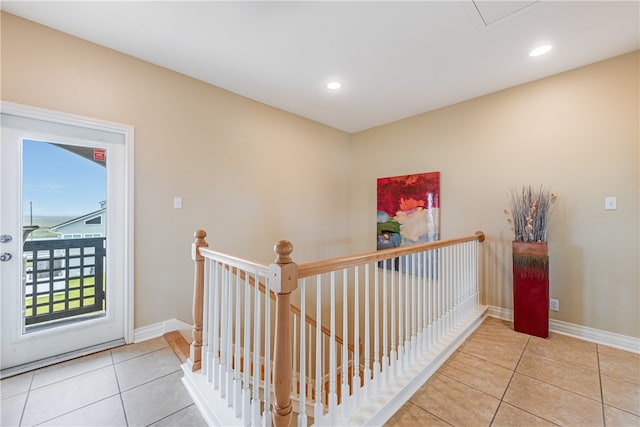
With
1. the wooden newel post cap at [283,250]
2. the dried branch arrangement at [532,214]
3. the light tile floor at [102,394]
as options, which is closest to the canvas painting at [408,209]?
the dried branch arrangement at [532,214]

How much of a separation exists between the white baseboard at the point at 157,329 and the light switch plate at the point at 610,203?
4.02 m

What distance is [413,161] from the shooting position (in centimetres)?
366

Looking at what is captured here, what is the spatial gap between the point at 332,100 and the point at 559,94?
2.27 m

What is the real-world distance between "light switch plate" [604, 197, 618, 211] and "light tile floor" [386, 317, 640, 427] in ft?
3.93

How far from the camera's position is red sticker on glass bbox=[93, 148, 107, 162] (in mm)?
2275

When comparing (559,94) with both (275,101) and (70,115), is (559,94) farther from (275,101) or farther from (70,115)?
(70,115)

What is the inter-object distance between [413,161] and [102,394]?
12.4ft

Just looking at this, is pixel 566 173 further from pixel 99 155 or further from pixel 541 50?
pixel 99 155

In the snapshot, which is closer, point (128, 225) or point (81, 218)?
point (81, 218)

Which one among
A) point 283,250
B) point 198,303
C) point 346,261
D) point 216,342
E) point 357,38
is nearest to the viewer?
point 283,250

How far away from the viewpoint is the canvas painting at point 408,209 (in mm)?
3439

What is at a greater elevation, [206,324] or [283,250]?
[283,250]

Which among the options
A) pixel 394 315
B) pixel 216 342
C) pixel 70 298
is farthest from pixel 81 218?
pixel 394 315

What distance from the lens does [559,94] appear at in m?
2.59
